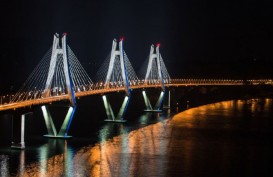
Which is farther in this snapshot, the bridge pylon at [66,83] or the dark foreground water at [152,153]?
the bridge pylon at [66,83]

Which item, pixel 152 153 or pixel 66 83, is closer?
pixel 152 153

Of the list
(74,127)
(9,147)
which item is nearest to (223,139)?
(74,127)

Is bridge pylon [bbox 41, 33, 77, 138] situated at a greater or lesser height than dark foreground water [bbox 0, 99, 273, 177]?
greater

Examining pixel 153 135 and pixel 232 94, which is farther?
pixel 232 94

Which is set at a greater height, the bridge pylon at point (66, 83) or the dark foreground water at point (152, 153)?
the bridge pylon at point (66, 83)

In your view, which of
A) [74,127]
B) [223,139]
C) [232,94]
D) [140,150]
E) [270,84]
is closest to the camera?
[140,150]

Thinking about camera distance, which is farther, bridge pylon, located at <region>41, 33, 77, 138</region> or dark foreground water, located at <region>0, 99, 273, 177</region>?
bridge pylon, located at <region>41, 33, 77, 138</region>

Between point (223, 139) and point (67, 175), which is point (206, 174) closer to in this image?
point (67, 175)

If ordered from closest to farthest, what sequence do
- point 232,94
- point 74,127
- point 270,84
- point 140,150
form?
point 140,150
point 74,127
point 232,94
point 270,84
